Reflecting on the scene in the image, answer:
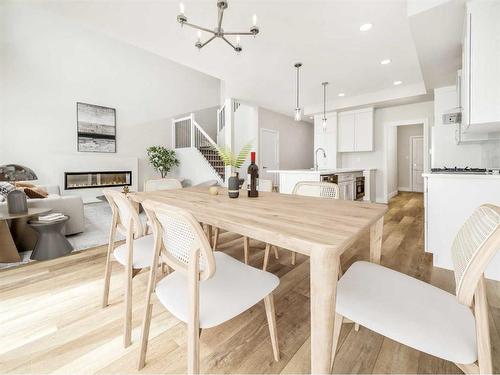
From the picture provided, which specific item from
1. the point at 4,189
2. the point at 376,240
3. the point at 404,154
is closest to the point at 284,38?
the point at 376,240

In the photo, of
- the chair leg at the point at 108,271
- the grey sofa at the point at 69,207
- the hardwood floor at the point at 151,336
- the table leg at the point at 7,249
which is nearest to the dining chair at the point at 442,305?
the hardwood floor at the point at 151,336

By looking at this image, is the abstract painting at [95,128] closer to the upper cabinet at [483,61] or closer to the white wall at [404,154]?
the upper cabinet at [483,61]

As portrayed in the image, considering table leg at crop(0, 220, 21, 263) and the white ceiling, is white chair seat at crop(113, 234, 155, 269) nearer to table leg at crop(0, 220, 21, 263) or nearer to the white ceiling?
table leg at crop(0, 220, 21, 263)

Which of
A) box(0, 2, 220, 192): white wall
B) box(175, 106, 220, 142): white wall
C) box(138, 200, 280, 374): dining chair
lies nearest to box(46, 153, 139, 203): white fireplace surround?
box(0, 2, 220, 192): white wall

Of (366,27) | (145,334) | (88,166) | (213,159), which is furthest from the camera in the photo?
(213,159)

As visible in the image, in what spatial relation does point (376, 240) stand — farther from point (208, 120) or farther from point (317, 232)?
point (208, 120)

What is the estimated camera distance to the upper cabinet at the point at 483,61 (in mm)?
1949

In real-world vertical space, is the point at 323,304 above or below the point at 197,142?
below

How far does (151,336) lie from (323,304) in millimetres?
1139

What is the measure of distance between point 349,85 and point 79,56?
6.68 metres

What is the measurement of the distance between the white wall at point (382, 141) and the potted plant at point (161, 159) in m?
5.35

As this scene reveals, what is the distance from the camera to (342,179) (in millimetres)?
4535

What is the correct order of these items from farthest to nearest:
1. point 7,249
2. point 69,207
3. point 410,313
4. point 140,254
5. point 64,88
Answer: point 64,88 → point 69,207 → point 7,249 → point 140,254 → point 410,313

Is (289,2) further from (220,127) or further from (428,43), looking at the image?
(220,127)
